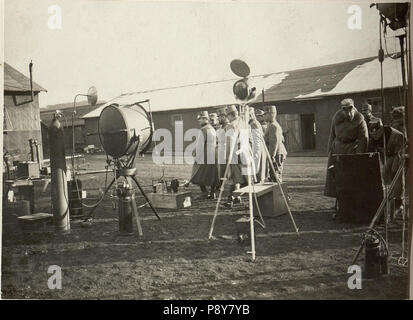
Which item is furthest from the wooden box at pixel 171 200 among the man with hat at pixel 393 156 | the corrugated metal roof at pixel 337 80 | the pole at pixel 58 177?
the man with hat at pixel 393 156

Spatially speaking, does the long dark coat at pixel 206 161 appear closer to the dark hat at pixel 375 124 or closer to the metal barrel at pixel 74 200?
the metal barrel at pixel 74 200

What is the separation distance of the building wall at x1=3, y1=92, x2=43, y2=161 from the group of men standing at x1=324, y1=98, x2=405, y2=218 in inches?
165

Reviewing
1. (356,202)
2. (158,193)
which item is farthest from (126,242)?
(356,202)

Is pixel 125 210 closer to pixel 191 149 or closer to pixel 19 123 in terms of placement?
pixel 191 149

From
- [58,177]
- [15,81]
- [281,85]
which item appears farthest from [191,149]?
[15,81]

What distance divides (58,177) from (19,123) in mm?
927

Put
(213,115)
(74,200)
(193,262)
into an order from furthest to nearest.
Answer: (213,115), (74,200), (193,262)

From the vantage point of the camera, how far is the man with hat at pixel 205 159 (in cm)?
655

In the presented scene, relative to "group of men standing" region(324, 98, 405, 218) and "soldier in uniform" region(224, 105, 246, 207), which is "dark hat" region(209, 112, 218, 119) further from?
"group of men standing" region(324, 98, 405, 218)

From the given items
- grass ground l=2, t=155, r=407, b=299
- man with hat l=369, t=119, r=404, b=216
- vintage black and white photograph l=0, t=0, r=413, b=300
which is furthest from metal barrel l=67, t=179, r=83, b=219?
man with hat l=369, t=119, r=404, b=216

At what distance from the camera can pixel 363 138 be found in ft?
17.4

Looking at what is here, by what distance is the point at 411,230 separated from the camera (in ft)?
14.6

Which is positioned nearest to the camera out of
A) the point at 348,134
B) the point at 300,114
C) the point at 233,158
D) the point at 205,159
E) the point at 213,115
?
the point at 348,134

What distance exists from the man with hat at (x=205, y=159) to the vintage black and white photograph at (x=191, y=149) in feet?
2.48
